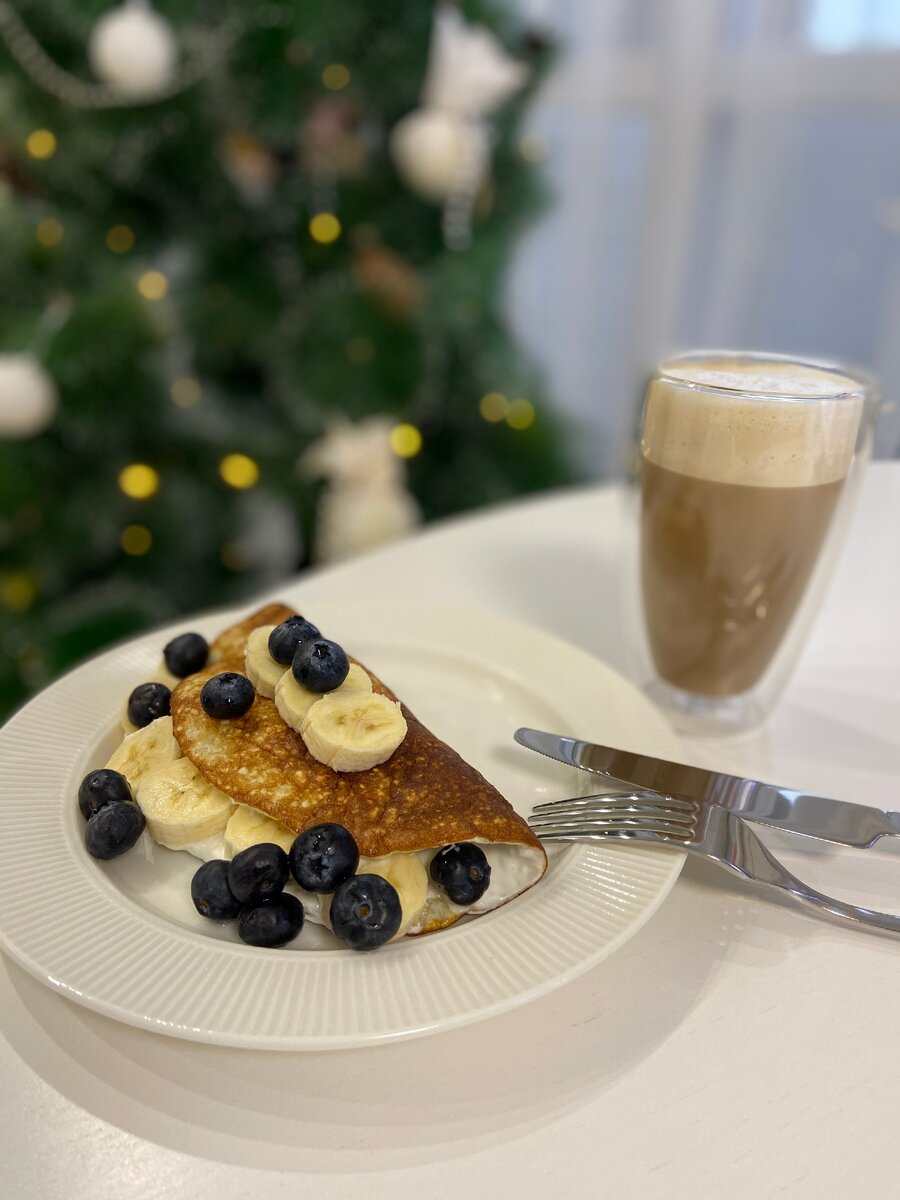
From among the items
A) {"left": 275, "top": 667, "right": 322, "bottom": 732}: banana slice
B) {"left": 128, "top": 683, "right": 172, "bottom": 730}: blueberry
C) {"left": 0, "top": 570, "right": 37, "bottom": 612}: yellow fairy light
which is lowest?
{"left": 0, "top": 570, "right": 37, "bottom": 612}: yellow fairy light

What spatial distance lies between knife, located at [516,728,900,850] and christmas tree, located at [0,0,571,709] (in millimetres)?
1259

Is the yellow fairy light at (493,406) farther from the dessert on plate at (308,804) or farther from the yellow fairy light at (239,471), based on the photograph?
the dessert on plate at (308,804)

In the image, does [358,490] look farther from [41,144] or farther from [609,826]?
[609,826]

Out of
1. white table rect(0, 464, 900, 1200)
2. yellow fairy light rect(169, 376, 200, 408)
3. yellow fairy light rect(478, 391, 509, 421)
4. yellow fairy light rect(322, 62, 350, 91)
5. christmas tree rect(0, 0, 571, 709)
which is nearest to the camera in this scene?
white table rect(0, 464, 900, 1200)

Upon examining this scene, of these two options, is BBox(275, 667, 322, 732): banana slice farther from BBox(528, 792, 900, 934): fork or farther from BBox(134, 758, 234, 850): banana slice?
BBox(528, 792, 900, 934): fork

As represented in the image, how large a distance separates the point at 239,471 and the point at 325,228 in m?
0.57

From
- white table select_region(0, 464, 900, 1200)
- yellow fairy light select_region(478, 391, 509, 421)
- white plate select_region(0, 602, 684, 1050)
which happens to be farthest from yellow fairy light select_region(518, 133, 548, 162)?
white table select_region(0, 464, 900, 1200)

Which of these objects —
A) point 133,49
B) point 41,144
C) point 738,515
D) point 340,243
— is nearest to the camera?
point 738,515

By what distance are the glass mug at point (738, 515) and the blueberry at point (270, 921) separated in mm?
478

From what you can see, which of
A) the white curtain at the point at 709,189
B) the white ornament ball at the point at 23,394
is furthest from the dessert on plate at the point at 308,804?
the white curtain at the point at 709,189

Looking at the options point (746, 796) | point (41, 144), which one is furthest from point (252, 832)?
point (41, 144)

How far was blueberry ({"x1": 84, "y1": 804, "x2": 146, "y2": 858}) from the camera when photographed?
0.60 meters

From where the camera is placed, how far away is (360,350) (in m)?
1.81

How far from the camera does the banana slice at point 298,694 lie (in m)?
0.68
